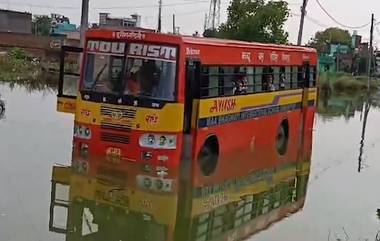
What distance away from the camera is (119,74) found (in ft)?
39.8

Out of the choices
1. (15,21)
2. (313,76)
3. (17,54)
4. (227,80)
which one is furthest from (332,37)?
(227,80)

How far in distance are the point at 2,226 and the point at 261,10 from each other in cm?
3618

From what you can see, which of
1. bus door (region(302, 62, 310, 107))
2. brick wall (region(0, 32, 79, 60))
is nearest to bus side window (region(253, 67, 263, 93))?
bus door (region(302, 62, 310, 107))

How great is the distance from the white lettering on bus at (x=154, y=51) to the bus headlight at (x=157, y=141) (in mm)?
1419

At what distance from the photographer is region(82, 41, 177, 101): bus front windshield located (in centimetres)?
1190

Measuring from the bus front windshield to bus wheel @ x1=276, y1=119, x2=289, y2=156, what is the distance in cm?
602

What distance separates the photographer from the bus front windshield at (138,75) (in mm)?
11898

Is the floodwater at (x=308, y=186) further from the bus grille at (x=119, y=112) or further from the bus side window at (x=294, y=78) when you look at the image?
the bus side window at (x=294, y=78)

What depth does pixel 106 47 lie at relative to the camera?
12312mm

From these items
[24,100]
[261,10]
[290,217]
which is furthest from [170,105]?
[261,10]

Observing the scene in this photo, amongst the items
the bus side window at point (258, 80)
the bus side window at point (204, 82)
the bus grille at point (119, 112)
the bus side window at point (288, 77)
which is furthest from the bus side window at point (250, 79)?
the bus grille at point (119, 112)

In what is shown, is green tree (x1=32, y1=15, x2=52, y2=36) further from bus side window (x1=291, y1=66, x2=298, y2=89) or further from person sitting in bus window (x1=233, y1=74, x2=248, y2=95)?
person sitting in bus window (x1=233, y1=74, x2=248, y2=95)

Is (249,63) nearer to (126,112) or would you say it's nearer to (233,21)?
(126,112)

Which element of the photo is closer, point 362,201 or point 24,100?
point 362,201
